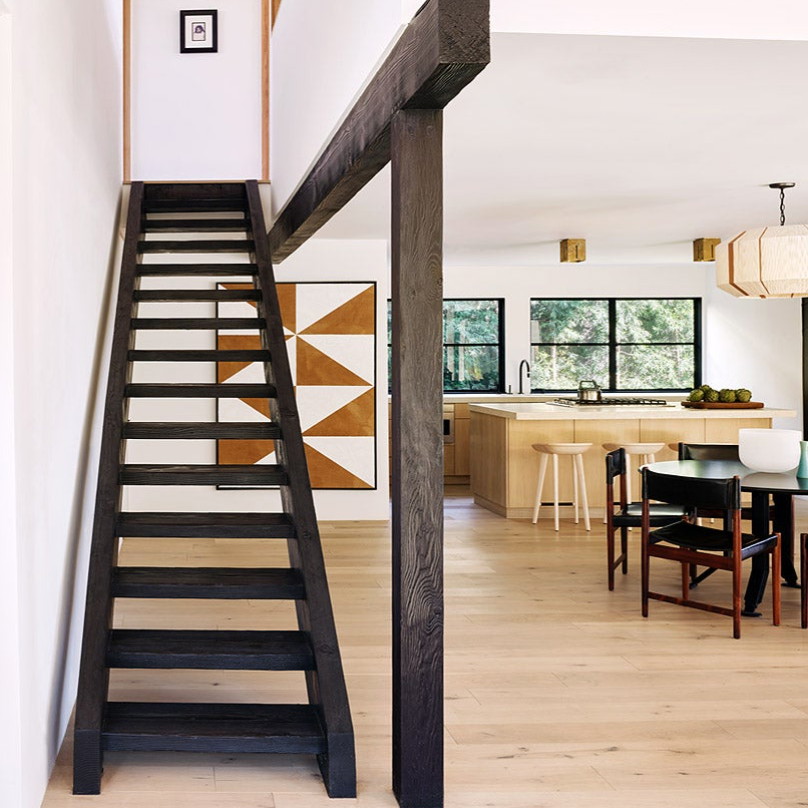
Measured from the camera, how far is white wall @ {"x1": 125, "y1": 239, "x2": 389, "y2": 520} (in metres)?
8.36

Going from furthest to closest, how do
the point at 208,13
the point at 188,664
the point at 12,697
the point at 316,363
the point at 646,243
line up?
1. the point at 646,243
2. the point at 316,363
3. the point at 208,13
4. the point at 188,664
5. the point at 12,697

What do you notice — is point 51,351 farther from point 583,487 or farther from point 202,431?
point 583,487

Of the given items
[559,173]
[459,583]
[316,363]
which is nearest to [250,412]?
[316,363]

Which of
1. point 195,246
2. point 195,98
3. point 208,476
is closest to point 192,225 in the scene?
point 195,246

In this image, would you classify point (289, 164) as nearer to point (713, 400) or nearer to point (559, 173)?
point (559, 173)

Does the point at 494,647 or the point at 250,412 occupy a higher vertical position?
the point at 250,412

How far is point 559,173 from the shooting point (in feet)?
19.9

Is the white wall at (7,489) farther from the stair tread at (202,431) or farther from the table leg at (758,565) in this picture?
the table leg at (758,565)

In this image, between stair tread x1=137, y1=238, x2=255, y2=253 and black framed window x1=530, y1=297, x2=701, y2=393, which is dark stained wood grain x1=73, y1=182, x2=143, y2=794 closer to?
stair tread x1=137, y1=238, x2=255, y2=253

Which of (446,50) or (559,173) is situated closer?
(446,50)

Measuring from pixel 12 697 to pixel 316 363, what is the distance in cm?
587

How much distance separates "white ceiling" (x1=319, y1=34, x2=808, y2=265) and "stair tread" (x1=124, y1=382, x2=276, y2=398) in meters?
1.54

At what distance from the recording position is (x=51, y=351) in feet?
11.6

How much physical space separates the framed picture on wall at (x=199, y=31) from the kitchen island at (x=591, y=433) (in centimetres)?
377
